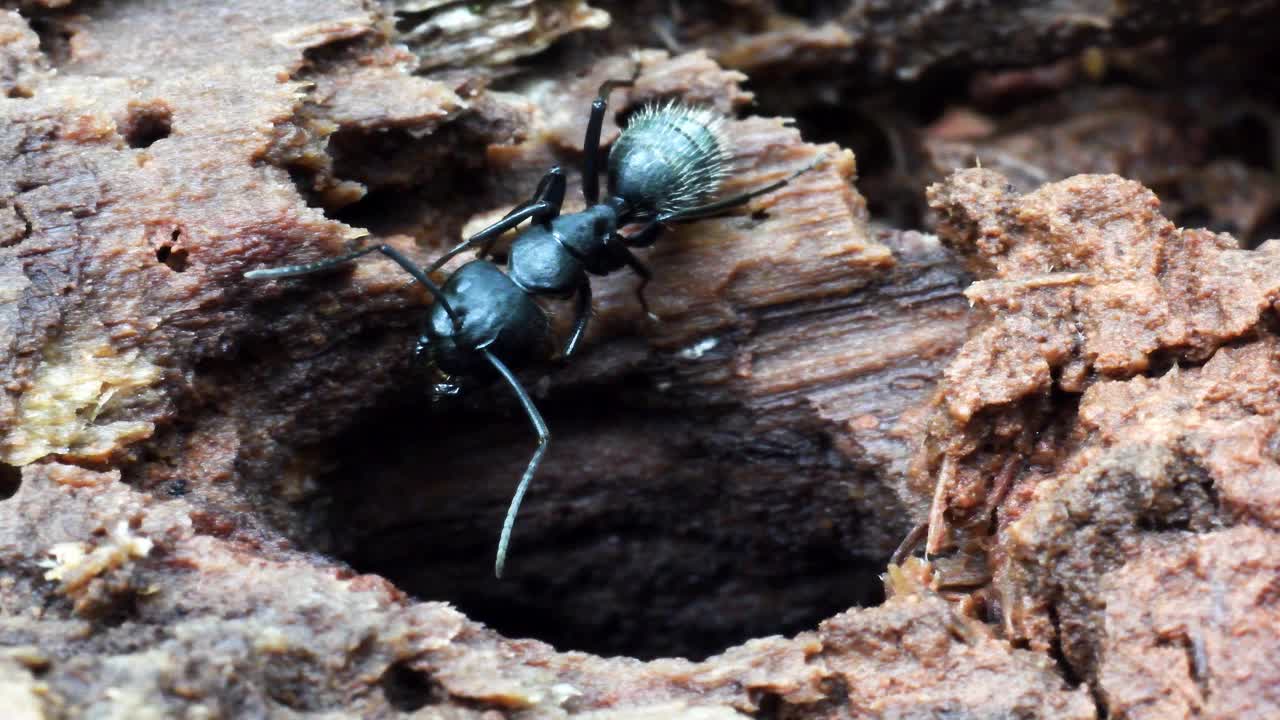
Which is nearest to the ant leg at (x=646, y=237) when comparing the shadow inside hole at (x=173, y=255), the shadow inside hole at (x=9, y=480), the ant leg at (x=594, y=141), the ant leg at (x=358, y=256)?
the ant leg at (x=594, y=141)

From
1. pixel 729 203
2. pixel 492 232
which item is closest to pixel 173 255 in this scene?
pixel 492 232

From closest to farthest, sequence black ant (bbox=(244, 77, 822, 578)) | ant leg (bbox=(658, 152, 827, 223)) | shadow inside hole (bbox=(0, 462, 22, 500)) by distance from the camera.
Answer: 1. shadow inside hole (bbox=(0, 462, 22, 500))
2. black ant (bbox=(244, 77, 822, 578))
3. ant leg (bbox=(658, 152, 827, 223))

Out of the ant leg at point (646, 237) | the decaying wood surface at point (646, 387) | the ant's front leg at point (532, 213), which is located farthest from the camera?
the ant leg at point (646, 237)

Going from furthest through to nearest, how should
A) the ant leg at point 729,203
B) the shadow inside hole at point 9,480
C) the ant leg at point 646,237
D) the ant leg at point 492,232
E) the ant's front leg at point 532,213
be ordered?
1. the ant leg at point 646,237
2. the ant leg at point 729,203
3. the ant's front leg at point 532,213
4. the ant leg at point 492,232
5. the shadow inside hole at point 9,480

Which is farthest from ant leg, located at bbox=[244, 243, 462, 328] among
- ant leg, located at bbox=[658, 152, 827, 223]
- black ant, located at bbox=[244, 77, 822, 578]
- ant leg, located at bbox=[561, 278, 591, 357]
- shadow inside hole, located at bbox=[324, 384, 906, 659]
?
ant leg, located at bbox=[658, 152, 827, 223]

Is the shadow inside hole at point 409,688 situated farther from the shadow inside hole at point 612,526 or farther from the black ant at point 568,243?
the shadow inside hole at point 612,526

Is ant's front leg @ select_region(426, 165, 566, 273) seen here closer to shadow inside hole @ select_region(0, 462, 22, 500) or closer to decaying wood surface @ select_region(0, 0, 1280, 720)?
decaying wood surface @ select_region(0, 0, 1280, 720)

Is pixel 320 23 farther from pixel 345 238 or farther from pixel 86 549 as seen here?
pixel 86 549

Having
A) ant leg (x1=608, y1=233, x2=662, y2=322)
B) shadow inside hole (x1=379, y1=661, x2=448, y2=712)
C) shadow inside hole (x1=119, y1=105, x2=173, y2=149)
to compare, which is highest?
shadow inside hole (x1=119, y1=105, x2=173, y2=149)
